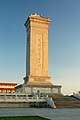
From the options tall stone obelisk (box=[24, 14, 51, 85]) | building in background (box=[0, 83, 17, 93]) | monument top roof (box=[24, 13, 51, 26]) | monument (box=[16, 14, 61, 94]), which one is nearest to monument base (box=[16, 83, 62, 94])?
monument (box=[16, 14, 61, 94])

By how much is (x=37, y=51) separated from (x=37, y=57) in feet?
4.66

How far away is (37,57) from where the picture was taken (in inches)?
1957

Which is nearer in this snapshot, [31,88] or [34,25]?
[31,88]

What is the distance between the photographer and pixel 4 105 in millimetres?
33000

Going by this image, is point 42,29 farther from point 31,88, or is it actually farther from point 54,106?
point 54,106

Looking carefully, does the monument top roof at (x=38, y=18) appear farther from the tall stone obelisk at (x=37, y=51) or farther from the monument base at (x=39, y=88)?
the monument base at (x=39, y=88)

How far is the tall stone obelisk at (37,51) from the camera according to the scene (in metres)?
48.9

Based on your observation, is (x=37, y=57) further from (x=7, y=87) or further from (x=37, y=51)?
(x=7, y=87)

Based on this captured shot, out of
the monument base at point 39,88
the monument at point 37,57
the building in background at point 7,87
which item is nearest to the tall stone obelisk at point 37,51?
the monument at point 37,57

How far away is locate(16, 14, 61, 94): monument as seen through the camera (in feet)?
159

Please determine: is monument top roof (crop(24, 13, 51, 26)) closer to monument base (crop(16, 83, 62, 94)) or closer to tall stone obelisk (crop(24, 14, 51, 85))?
tall stone obelisk (crop(24, 14, 51, 85))

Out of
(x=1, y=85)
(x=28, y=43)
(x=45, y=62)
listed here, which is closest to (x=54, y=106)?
(x=45, y=62)

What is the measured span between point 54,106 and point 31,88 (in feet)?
56.4

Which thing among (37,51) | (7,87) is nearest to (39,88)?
(37,51)
